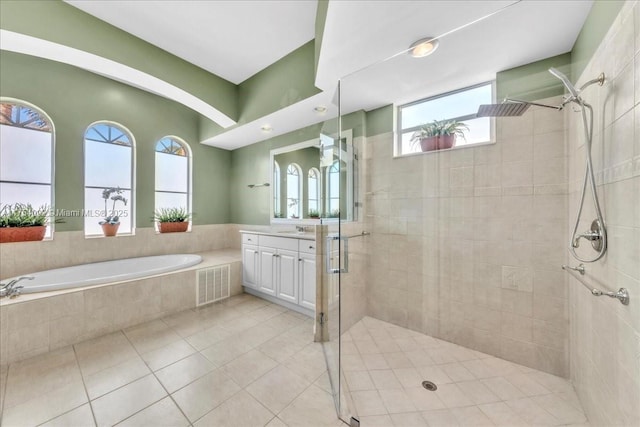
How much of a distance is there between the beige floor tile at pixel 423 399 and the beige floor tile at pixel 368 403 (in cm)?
20

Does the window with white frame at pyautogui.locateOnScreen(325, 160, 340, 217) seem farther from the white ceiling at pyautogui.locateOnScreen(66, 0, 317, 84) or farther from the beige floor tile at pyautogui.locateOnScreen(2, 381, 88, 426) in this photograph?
the beige floor tile at pyautogui.locateOnScreen(2, 381, 88, 426)

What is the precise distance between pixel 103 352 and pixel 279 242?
1748mm

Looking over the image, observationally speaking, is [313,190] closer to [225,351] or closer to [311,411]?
[225,351]

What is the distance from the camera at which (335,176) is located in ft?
7.22

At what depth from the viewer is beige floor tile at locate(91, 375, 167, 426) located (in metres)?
1.28

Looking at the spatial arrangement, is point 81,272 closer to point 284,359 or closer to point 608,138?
point 284,359

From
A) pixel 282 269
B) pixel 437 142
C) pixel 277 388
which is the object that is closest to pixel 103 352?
pixel 277 388

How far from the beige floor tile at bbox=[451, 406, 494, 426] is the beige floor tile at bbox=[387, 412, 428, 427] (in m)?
0.20

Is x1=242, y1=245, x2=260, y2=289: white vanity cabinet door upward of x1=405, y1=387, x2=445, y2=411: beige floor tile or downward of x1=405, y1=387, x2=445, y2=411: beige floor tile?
upward

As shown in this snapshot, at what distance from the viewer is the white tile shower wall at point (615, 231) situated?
2.87 feet

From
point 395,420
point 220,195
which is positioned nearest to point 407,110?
point 395,420

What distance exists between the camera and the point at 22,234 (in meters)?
2.37

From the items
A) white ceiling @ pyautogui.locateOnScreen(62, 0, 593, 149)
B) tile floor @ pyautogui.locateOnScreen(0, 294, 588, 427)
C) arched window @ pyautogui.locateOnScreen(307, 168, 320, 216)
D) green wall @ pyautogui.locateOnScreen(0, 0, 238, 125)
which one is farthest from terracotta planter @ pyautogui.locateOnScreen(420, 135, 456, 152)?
green wall @ pyautogui.locateOnScreen(0, 0, 238, 125)

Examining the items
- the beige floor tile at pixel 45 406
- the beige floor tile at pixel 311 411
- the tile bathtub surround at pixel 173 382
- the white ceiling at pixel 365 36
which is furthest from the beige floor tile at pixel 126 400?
the white ceiling at pixel 365 36
